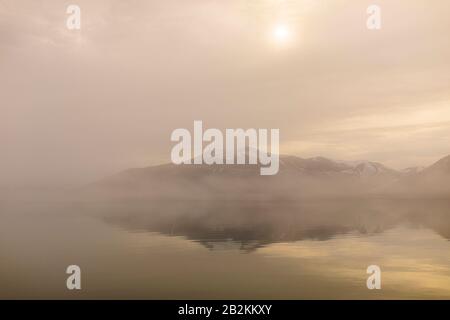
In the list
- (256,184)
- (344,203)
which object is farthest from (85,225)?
(344,203)

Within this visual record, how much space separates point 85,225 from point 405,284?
4574 mm

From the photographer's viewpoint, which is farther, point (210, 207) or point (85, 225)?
point (210, 207)

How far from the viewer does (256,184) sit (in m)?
7.74

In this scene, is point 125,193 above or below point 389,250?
above

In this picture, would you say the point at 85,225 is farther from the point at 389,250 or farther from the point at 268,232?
the point at 389,250

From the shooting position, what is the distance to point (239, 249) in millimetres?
7457

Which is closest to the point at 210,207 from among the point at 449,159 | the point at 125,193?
the point at 125,193

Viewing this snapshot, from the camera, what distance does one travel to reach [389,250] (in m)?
7.08

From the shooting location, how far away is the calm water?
6660 mm

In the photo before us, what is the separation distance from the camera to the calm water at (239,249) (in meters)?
6.66
